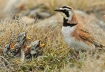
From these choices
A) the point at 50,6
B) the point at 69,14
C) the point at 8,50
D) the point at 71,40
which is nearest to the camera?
the point at 71,40

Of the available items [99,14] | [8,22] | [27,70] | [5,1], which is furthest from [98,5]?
[27,70]

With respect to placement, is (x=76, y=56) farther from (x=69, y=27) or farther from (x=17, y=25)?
(x=17, y=25)

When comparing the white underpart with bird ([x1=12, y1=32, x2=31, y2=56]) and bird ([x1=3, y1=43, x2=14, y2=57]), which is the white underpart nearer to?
bird ([x1=12, y1=32, x2=31, y2=56])

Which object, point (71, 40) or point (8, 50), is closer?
point (71, 40)

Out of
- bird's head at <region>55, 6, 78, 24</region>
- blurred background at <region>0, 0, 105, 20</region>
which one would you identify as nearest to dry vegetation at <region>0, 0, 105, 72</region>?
bird's head at <region>55, 6, 78, 24</region>

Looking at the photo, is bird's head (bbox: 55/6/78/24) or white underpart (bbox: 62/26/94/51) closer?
white underpart (bbox: 62/26/94/51)

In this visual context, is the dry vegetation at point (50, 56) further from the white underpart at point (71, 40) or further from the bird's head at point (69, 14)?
the bird's head at point (69, 14)

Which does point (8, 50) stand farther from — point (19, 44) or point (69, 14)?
point (69, 14)

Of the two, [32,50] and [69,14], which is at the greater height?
[69,14]

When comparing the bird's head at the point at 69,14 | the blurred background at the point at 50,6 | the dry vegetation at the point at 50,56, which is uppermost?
the bird's head at the point at 69,14

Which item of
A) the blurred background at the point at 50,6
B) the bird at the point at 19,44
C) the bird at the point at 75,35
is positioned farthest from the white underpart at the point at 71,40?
the blurred background at the point at 50,6

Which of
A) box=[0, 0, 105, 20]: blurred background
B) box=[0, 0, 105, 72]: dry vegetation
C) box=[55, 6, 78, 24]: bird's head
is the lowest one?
box=[0, 0, 105, 20]: blurred background

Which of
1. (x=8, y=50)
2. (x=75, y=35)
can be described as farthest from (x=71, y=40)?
(x=8, y=50)

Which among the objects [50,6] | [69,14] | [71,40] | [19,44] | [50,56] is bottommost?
[50,6]
